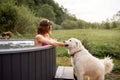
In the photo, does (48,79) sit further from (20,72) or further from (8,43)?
(8,43)

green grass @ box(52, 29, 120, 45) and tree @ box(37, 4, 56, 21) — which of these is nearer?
green grass @ box(52, 29, 120, 45)

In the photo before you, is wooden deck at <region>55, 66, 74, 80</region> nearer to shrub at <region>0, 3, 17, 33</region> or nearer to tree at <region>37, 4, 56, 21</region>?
shrub at <region>0, 3, 17, 33</region>

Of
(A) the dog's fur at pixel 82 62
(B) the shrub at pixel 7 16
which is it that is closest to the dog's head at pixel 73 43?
(A) the dog's fur at pixel 82 62

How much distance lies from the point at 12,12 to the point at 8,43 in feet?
20.3

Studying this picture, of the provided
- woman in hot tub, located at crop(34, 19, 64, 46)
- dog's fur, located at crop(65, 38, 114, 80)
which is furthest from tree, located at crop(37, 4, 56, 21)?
dog's fur, located at crop(65, 38, 114, 80)

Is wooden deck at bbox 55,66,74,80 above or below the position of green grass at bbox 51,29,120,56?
below

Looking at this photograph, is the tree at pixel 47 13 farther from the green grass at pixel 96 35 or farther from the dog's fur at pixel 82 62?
the dog's fur at pixel 82 62

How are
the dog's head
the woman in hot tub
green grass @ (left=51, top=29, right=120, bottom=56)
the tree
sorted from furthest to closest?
1. the tree
2. green grass @ (left=51, top=29, right=120, bottom=56)
3. the woman in hot tub
4. the dog's head

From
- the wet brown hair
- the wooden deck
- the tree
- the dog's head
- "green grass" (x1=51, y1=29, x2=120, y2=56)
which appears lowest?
the wooden deck

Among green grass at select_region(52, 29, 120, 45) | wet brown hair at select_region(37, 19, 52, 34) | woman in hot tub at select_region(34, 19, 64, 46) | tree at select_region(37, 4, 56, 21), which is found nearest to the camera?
woman in hot tub at select_region(34, 19, 64, 46)

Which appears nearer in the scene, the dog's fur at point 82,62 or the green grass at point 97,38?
the dog's fur at point 82,62

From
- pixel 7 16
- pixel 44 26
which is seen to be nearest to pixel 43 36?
pixel 44 26

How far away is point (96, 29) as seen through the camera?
11.0 meters

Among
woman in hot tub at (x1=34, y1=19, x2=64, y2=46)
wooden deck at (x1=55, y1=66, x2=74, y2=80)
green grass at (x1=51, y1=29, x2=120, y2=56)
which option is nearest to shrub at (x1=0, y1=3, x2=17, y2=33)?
green grass at (x1=51, y1=29, x2=120, y2=56)
